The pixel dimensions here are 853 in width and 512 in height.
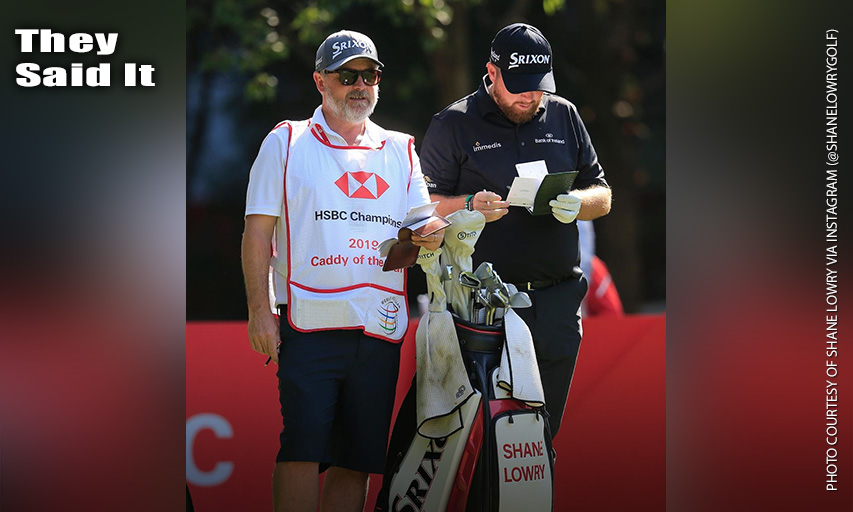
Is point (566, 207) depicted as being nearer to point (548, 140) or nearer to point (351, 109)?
point (548, 140)

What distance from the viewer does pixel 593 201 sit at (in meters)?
4.70

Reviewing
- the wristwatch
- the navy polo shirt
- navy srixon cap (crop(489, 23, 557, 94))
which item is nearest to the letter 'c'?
the navy polo shirt

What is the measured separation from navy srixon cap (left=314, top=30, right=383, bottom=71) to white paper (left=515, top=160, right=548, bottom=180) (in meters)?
0.74

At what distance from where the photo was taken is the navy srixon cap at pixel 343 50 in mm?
4227

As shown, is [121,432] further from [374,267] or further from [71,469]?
[374,267]

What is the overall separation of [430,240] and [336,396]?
0.66m

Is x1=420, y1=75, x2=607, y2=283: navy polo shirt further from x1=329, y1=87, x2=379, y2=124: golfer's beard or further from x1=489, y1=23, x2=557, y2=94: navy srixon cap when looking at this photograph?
x1=329, y1=87, x2=379, y2=124: golfer's beard

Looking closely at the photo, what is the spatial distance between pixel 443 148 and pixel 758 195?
4.02ft

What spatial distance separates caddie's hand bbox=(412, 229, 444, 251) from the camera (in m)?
4.07

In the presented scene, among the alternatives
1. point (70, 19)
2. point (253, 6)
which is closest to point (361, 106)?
point (70, 19)

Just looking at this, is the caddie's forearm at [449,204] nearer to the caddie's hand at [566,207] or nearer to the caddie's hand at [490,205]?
the caddie's hand at [490,205]

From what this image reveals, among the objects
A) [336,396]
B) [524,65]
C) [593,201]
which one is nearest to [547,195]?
[593,201]

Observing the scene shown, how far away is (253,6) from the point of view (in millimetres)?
9773

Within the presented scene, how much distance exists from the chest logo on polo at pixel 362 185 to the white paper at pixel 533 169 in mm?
597
